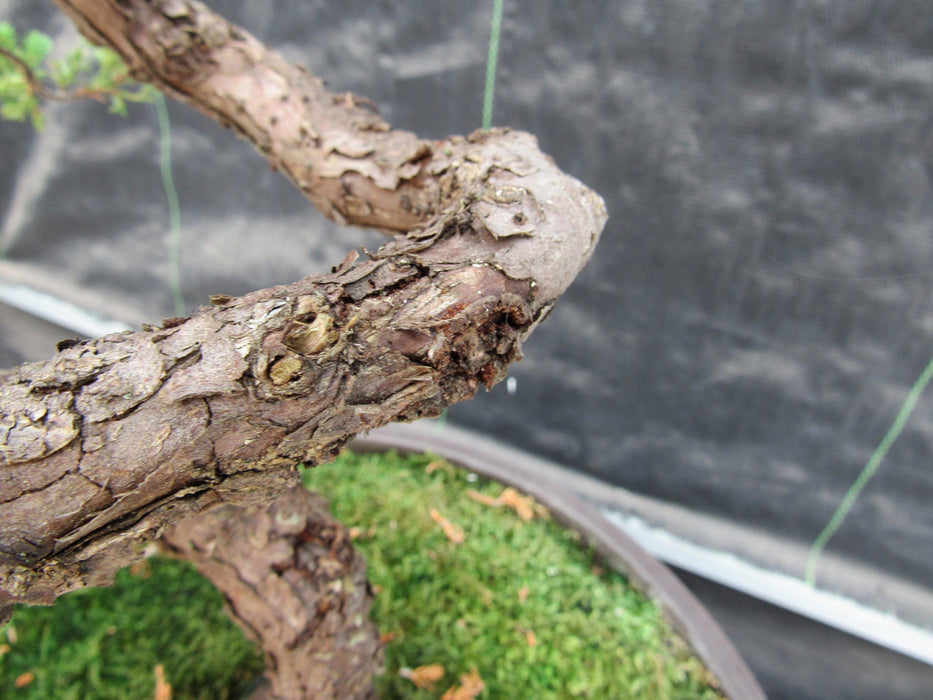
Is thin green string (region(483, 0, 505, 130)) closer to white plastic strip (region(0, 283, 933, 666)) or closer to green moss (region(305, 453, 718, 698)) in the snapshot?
green moss (region(305, 453, 718, 698))

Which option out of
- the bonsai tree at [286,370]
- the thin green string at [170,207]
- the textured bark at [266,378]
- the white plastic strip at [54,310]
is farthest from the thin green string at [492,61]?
the white plastic strip at [54,310]

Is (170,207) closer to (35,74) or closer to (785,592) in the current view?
(35,74)

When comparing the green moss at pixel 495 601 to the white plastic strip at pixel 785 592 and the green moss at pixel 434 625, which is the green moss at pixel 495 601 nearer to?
the green moss at pixel 434 625

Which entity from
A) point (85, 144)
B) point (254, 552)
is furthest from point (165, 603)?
point (85, 144)

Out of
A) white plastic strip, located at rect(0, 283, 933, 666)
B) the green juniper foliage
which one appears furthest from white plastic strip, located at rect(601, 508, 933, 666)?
the green juniper foliage

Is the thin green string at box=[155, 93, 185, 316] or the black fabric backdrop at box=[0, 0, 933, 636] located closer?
the black fabric backdrop at box=[0, 0, 933, 636]

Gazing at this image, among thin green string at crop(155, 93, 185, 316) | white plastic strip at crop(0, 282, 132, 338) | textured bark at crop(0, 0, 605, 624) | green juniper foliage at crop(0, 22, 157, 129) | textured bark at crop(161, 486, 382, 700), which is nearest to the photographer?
textured bark at crop(0, 0, 605, 624)
